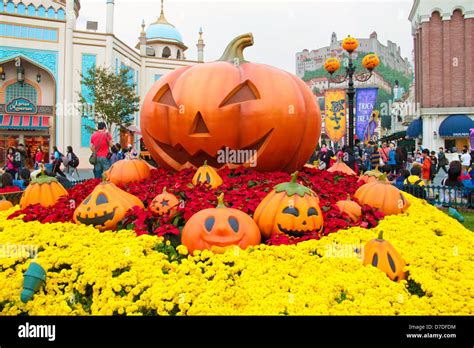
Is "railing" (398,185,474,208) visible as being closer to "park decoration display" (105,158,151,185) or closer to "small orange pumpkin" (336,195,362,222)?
"small orange pumpkin" (336,195,362,222)

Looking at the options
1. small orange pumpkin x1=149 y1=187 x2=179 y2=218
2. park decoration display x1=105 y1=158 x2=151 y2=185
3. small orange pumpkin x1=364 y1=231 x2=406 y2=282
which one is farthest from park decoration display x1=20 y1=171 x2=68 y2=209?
small orange pumpkin x1=364 y1=231 x2=406 y2=282

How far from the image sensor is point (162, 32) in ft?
140

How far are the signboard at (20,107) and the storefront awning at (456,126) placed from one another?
28.8 m

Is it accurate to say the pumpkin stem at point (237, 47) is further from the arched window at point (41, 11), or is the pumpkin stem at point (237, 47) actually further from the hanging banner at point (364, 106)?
the arched window at point (41, 11)

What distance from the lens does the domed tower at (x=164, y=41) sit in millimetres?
41875

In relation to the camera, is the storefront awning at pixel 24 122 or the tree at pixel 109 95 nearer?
the tree at pixel 109 95

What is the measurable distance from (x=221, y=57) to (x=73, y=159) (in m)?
10.4

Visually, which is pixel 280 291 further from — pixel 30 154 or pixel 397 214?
pixel 30 154

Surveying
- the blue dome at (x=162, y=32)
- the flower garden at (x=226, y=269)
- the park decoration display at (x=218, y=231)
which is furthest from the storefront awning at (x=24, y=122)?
the park decoration display at (x=218, y=231)

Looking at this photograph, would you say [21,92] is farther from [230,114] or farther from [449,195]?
[449,195]

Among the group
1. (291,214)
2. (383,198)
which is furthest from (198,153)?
(383,198)

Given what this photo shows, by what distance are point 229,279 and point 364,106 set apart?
1187 centimetres

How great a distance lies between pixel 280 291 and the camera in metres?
2.48
